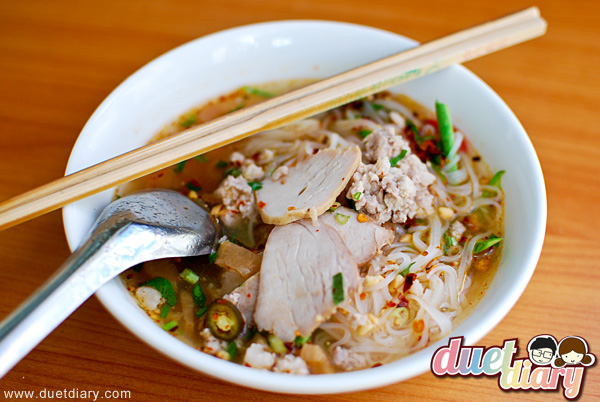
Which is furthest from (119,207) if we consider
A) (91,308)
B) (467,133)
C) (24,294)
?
(467,133)

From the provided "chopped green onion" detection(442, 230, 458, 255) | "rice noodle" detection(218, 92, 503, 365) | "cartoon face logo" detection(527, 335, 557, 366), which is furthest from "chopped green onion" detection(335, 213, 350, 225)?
"cartoon face logo" detection(527, 335, 557, 366)

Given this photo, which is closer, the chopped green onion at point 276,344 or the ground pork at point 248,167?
the chopped green onion at point 276,344

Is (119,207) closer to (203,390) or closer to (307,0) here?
(203,390)

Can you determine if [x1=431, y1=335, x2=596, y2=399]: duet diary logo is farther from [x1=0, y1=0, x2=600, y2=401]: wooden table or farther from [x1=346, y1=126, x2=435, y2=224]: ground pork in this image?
[x1=346, y1=126, x2=435, y2=224]: ground pork

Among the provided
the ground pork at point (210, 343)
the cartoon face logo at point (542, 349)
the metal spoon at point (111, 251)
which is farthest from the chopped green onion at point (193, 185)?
the cartoon face logo at point (542, 349)

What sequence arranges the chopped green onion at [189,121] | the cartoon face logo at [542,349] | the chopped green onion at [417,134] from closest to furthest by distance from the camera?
the cartoon face logo at [542,349]
the chopped green onion at [417,134]
the chopped green onion at [189,121]

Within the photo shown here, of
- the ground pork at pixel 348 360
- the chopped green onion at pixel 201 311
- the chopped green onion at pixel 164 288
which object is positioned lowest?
the ground pork at pixel 348 360

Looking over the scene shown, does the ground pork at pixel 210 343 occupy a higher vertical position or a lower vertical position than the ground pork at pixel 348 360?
higher

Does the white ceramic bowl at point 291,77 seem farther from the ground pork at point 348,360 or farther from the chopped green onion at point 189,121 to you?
the ground pork at point 348,360
